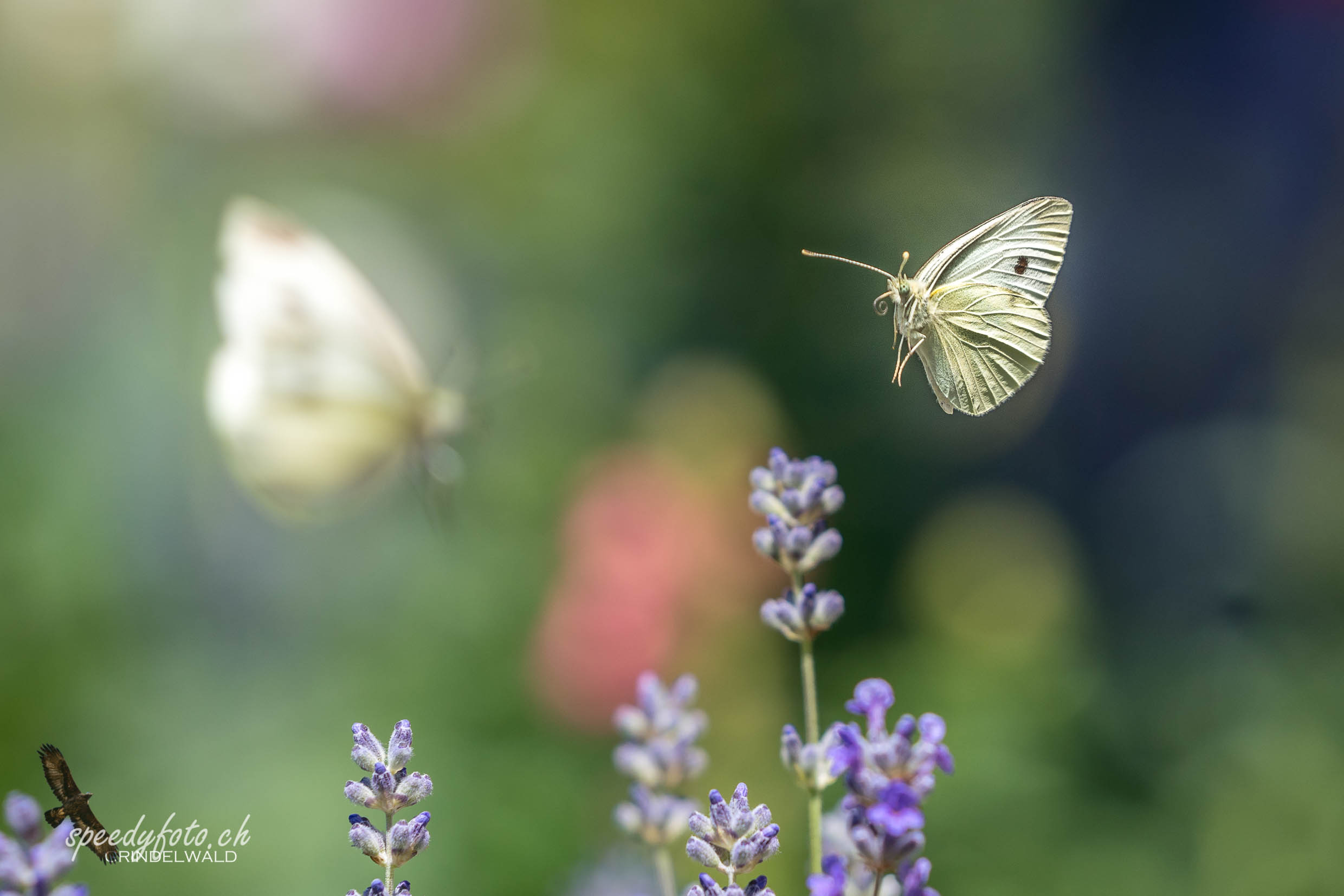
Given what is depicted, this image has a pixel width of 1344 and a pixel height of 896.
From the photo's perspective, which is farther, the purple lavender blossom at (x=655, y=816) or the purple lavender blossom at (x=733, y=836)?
the purple lavender blossom at (x=655, y=816)

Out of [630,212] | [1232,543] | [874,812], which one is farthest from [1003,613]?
[874,812]

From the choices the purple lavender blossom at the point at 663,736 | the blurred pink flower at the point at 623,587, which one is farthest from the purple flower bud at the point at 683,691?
the blurred pink flower at the point at 623,587

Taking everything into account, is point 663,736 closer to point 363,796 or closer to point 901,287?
point 363,796

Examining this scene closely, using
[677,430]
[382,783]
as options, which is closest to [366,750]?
[382,783]

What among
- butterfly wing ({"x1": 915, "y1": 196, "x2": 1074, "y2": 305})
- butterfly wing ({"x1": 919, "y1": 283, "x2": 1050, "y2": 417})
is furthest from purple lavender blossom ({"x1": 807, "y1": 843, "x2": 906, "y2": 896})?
butterfly wing ({"x1": 915, "y1": 196, "x2": 1074, "y2": 305})

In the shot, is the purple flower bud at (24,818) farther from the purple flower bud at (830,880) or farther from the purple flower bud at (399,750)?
the purple flower bud at (830,880)

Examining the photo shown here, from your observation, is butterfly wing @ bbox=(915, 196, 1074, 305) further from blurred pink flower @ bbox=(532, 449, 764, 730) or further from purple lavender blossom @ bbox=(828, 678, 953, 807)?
blurred pink flower @ bbox=(532, 449, 764, 730)

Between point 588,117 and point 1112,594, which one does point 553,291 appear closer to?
point 588,117
